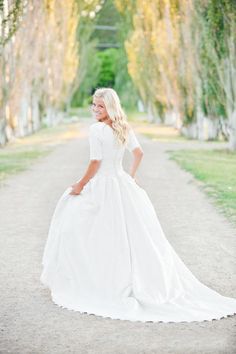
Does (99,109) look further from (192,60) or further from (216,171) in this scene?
(192,60)

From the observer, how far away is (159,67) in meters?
37.9

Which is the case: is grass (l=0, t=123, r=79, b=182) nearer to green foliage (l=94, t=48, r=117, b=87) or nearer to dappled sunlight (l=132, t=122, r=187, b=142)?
dappled sunlight (l=132, t=122, r=187, b=142)

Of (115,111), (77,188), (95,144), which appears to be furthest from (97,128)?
(77,188)

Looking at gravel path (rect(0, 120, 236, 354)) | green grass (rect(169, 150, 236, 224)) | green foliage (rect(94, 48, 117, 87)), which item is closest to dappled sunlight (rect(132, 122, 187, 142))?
green grass (rect(169, 150, 236, 224))

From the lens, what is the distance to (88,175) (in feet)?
19.4

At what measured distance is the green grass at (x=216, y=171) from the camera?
12048mm

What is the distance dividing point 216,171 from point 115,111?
1168 centimetres

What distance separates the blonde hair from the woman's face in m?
0.05

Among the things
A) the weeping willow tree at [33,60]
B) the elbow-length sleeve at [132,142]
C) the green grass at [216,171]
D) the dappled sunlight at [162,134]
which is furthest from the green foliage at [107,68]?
the elbow-length sleeve at [132,142]

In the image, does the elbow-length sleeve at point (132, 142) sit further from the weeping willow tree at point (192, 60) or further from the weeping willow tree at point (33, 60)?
the weeping willow tree at point (192, 60)

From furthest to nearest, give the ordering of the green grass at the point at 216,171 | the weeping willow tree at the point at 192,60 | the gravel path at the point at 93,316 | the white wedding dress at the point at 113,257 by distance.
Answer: the weeping willow tree at the point at 192,60 → the green grass at the point at 216,171 → the white wedding dress at the point at 113,257 → the gravel path at the point at 93,316

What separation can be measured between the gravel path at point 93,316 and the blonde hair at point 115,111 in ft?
4.46

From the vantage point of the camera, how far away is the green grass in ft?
39.5

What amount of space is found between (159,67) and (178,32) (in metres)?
7.92
